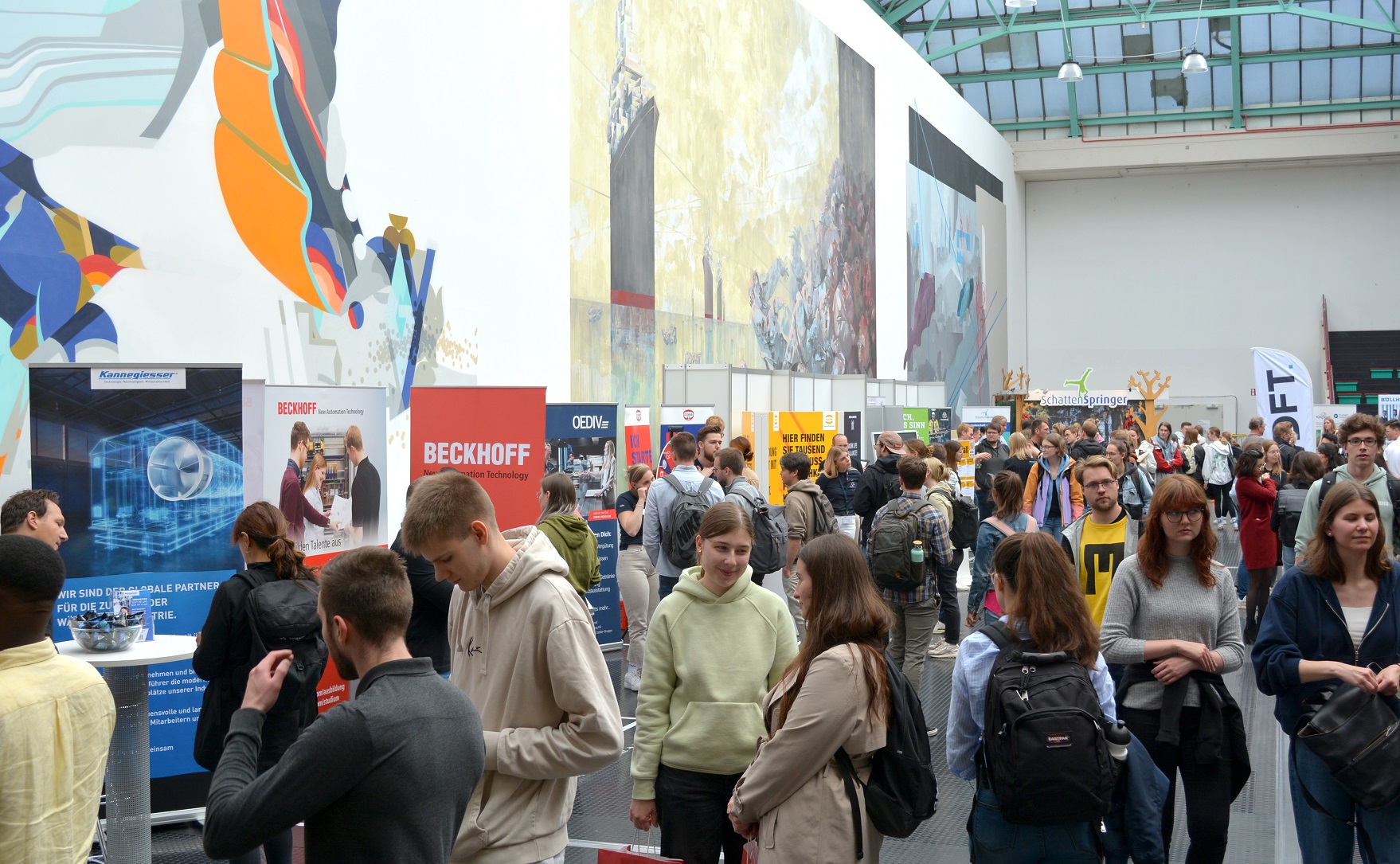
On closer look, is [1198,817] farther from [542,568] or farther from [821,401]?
[821,401]

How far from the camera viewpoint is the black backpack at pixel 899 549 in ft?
19.2

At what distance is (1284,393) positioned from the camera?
519 inches

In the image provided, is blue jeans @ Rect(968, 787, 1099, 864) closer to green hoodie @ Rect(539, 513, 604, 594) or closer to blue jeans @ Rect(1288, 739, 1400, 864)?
blue jeans @ Rect(1288, 739, 1400, 864)

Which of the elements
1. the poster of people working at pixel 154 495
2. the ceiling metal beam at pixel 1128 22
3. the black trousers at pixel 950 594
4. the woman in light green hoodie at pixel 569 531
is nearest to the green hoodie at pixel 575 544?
the woman in light green hoodie at pixel 569 531

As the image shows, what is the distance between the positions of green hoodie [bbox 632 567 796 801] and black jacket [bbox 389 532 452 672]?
4.06 ft

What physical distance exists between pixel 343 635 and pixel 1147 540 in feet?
8.22

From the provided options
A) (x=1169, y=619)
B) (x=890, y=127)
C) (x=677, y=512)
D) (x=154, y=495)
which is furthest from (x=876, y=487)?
(x=890, y=127)

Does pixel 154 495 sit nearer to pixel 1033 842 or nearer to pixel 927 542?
pixel 927 542

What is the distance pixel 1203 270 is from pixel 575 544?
95.6 ft

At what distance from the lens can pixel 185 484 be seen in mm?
4809

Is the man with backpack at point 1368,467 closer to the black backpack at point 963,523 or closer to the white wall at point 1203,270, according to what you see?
the black backpack at point 963,523

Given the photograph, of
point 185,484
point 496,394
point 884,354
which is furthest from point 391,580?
point 884,354

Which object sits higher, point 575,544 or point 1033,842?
point 575,544

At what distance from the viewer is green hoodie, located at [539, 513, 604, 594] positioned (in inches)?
228
